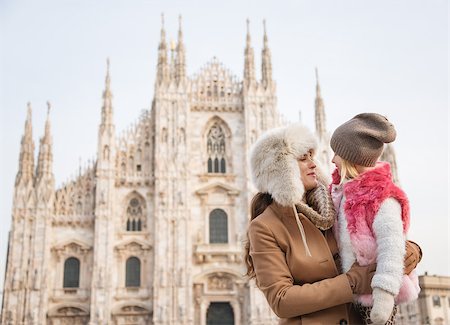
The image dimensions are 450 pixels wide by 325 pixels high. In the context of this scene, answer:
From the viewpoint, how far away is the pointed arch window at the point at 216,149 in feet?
95.0

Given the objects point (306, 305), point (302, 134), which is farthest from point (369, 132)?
point (306, 305)

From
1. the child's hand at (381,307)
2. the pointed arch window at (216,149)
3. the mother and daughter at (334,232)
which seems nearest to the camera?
the child's hand at (381,307)

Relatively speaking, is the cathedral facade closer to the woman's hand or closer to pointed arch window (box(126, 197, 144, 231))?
pointed arch window (box(126, 197, 144, 231))

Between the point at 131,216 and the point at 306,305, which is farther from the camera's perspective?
the point at 131,216

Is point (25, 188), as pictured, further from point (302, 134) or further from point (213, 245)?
point (302, 134)

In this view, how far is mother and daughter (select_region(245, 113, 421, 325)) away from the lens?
2.99 m

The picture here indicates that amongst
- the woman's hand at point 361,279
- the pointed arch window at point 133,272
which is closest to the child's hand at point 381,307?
the woman's hand at point 361,279

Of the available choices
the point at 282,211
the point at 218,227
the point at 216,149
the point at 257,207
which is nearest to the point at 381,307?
the point at 282,211

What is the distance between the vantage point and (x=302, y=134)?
11.2 ft

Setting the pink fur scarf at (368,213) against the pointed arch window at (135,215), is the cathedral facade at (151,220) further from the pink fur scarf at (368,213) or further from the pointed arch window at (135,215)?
the pink fur scarf at (368,213)

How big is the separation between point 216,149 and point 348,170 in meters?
26.0

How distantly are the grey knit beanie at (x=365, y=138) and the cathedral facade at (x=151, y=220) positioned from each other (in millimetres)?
23368

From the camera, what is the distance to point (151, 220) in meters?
27.5

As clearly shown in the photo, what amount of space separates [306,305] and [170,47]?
29017 millimetres
